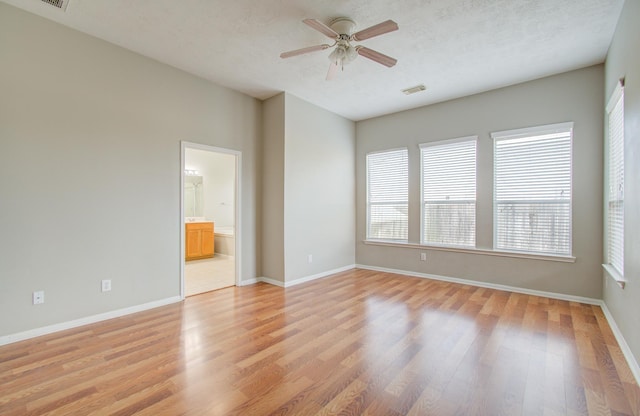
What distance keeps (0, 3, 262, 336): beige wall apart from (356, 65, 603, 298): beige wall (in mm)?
3637

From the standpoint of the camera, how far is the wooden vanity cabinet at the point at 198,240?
7031 mm

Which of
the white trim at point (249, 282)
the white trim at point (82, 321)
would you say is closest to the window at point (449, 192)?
the white trim at point (249, 282)

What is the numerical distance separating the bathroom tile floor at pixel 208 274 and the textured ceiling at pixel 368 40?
311 cm

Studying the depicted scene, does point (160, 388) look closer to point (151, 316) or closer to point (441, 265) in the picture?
point (151, 316)

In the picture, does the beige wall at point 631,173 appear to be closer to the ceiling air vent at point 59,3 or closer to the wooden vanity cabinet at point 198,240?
the ceiling air vent at point 59,3

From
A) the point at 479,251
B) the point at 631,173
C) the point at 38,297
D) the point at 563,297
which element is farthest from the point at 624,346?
the point at 38,297

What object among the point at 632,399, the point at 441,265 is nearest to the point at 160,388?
the point at 632,399

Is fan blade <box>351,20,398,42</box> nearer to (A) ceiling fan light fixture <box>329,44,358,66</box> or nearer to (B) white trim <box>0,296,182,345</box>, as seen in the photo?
(A) ceiling fan light fixture <box>329,44,358,66</box>

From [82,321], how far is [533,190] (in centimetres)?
586

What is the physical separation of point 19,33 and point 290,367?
3.90 meters

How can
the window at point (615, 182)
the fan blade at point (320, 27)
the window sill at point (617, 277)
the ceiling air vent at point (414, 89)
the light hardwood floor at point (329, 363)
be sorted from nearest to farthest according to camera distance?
the light hardwood floor at point (329, 363) < the fan blade at point (320, 27) < the window sill at point (617, 277) < the window at point (615, 182) < the ceiling air vent at point (414, 89)

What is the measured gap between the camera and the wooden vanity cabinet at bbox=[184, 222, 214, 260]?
23.1 feet

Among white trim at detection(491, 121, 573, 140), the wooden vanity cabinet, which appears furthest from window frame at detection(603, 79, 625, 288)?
the wooden vanity cabinet

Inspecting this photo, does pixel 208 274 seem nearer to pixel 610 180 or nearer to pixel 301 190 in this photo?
pixel 301 190
